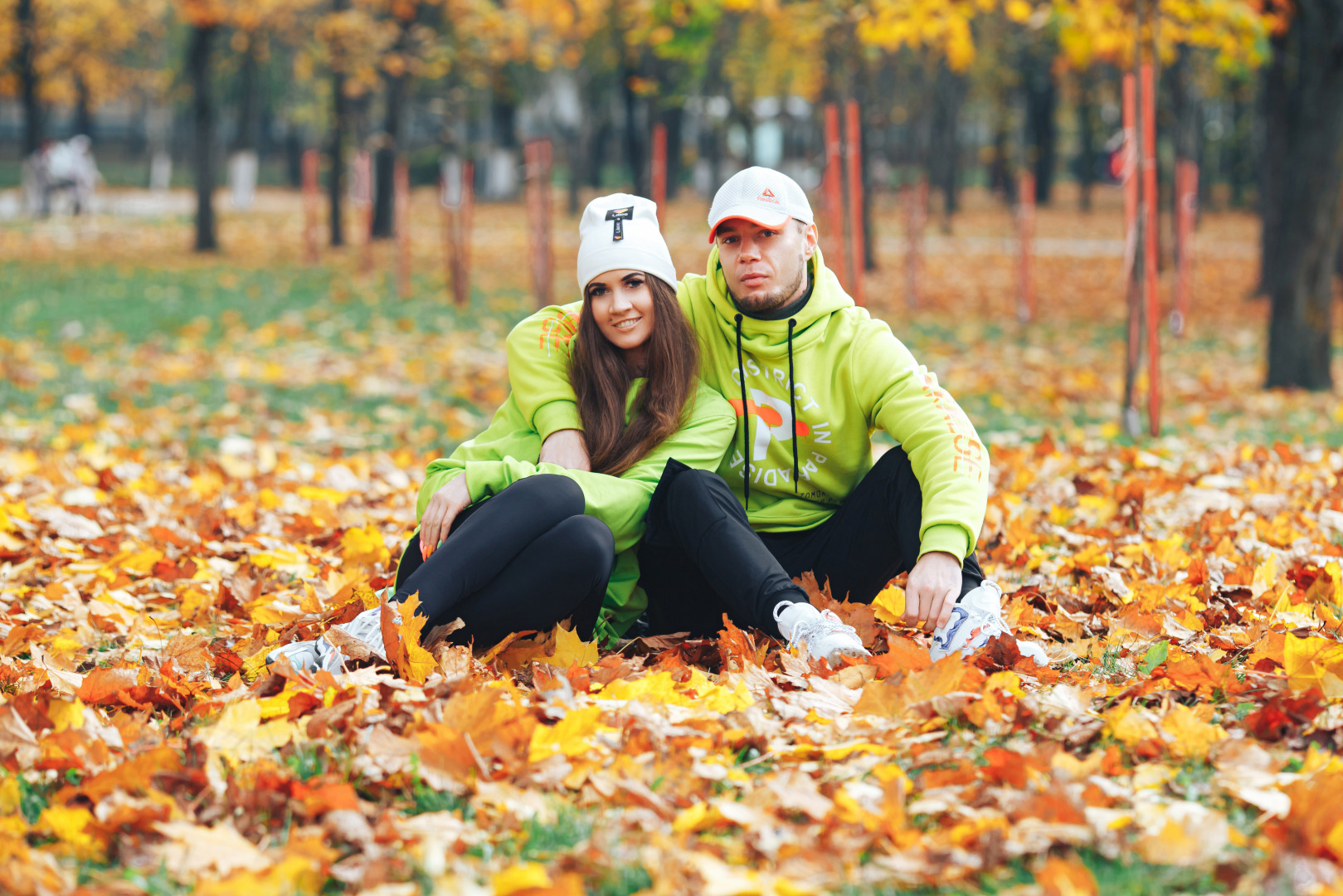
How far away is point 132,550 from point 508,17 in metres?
12.2

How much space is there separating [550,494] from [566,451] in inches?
11.9

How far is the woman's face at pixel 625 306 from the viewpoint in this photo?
3.09m

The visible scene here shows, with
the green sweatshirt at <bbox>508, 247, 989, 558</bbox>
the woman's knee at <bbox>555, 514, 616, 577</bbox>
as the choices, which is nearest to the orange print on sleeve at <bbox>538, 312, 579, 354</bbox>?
the green sweatshirt at <bbox>508, 247, 989, 558</bbox>

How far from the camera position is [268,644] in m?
3.07

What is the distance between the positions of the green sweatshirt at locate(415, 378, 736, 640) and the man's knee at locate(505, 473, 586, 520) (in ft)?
0.12

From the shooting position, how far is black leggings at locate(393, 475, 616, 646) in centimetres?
275

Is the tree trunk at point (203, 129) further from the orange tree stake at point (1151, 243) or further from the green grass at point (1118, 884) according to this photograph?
the green grass at point (1118, 884)

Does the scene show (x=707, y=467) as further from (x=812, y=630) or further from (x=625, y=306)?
(x=812, y=630)

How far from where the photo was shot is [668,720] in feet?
8.02

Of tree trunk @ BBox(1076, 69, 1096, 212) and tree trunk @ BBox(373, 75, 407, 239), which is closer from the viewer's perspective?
tree trunk @ BBox(373, 75, 407, 239)

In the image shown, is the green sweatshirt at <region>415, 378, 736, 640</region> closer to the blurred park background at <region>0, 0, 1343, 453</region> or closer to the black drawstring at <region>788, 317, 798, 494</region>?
the black drawstring at <region>788, 317, 798, 494</region>

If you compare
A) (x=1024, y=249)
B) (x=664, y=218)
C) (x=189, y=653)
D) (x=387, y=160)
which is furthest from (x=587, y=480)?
(x=387, y=160)

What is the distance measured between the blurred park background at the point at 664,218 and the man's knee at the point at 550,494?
14.0ft

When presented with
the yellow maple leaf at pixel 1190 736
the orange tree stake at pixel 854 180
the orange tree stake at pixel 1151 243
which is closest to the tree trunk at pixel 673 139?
the orange tree stake at pixel 854 180
